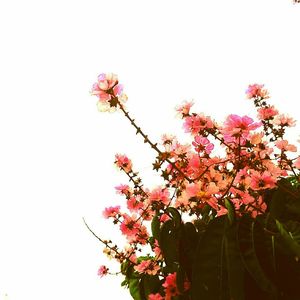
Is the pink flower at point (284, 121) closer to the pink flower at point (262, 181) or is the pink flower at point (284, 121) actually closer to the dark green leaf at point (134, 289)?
the pink flower at point (262, 181)

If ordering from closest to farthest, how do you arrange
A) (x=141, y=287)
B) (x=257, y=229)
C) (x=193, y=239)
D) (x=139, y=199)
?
(x=257, y=229)
(x=193, y=239)
(x=141, y=287)
(x=139, y=199)

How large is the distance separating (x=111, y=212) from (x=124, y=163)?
30cm

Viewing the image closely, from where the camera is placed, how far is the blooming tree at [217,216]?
117cm

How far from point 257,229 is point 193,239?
26 cm

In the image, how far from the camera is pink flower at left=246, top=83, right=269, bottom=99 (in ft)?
6.90

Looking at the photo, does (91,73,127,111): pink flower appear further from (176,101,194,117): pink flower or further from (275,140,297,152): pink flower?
(275,140,297,152): pink flower

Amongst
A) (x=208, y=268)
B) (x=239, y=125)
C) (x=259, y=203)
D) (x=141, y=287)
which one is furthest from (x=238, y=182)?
(x=141, y=287)

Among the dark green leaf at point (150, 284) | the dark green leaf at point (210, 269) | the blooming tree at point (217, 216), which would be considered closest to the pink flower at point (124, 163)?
the blooming tree at point (217, 216)

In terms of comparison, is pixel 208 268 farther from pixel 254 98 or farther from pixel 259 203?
pixel 254 98

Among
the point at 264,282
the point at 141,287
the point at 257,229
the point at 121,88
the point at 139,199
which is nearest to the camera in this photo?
the point at 264,282

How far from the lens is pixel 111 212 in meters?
2.18

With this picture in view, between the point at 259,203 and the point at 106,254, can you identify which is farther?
the point at 106,254

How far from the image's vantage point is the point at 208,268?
1.20m

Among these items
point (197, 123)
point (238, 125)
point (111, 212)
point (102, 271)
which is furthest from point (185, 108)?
point (102, 271)
